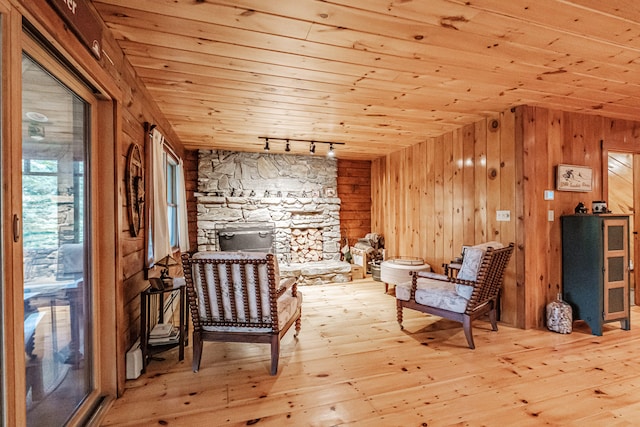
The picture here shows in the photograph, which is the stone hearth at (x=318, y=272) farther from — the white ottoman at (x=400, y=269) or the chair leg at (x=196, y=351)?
the chair leg at (x=196, y=351)

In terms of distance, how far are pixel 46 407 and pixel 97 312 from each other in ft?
1.69

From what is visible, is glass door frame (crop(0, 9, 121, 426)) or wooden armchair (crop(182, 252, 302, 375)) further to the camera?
wooden armchair (crop(182, 252, 302, 375))

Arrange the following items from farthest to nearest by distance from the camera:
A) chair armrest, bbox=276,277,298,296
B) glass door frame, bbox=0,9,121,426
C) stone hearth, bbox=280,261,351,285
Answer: stone hearth, bbox=280,261,351,285, chair armrest, bbox=276,277,298,296, glass door frame, bbox=0,9,121,426

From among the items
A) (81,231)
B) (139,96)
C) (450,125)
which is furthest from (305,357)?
(450,125)

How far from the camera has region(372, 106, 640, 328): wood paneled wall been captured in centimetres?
319

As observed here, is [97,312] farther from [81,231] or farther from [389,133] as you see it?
[389,133]

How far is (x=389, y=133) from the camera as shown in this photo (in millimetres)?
4305

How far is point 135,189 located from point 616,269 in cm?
448

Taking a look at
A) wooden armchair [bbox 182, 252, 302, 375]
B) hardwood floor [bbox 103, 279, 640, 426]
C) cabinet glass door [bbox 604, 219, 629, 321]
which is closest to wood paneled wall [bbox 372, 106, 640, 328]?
cabinet glass door [bbox 604, 219, 629, 321]

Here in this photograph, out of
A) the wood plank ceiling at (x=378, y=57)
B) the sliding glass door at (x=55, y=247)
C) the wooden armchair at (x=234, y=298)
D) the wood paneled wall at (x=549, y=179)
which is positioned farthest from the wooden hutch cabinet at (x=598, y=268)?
the sliding glass door at (x=55, y=247)

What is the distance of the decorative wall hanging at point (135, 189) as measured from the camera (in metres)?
2.22

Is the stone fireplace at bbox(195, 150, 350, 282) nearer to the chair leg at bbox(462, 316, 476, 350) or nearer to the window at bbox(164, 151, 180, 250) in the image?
the window at bbox(164, 151, 180, 250)

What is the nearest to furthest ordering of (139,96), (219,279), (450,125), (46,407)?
(46,407) < (219,279) < (139,96) < (450,125)

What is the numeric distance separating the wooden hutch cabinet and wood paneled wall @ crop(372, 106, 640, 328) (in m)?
0.15
